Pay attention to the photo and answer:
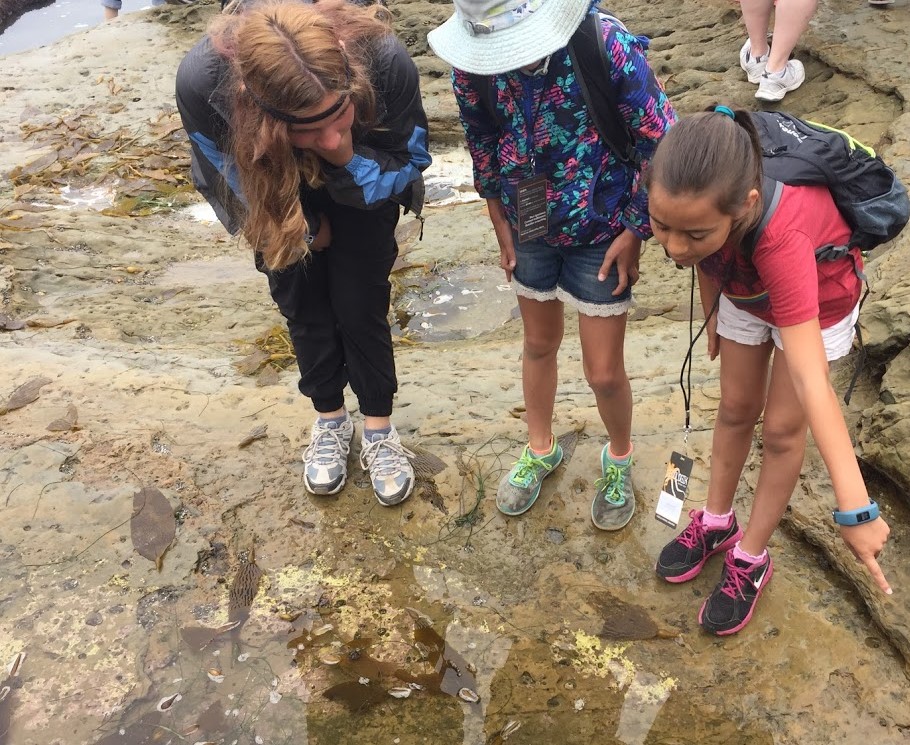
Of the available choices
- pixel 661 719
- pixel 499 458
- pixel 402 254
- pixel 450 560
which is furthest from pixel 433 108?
pixel 661 719

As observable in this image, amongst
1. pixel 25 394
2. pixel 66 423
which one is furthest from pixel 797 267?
pixel 25 394

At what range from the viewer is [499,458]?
2.85 meters

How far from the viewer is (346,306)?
7.95 ft

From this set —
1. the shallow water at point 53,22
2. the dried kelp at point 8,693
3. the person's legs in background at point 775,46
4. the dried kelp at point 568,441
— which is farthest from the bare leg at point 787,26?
the shallow water at point 53,22

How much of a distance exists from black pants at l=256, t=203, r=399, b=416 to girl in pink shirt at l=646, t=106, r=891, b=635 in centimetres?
97

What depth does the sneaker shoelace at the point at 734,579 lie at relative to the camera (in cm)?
216

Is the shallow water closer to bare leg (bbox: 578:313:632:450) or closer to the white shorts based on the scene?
bare leg (bbox: 578:313:632:450)

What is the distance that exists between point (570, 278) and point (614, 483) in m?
0.78

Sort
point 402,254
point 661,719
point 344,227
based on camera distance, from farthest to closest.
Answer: point 402,254, point 344,227, point 661,719

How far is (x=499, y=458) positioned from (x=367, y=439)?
20.1 inches

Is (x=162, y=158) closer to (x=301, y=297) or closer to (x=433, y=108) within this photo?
(x=433, y=108)

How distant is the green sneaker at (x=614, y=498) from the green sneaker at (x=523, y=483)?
0.66ft

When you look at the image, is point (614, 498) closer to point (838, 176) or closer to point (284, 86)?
point (838, 176)

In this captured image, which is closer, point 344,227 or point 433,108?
point 344,227
